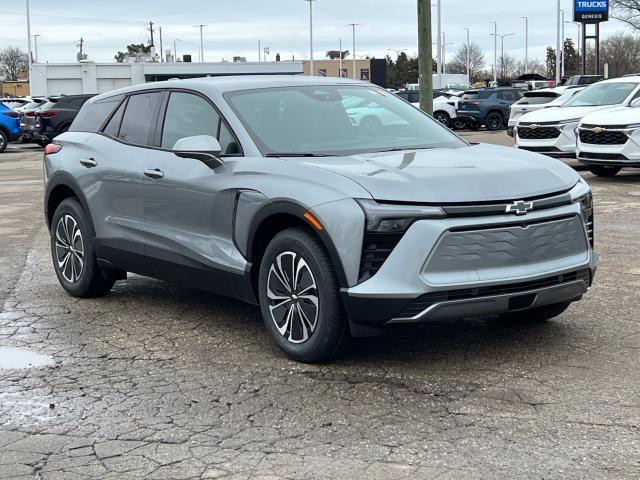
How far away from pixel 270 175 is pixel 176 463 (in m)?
2.03

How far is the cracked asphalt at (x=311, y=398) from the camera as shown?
396 cm

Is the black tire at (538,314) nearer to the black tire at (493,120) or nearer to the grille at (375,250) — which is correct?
the grille at (375,250)

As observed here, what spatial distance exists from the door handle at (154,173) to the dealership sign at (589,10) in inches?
1800

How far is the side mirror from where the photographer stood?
5695 millimetres

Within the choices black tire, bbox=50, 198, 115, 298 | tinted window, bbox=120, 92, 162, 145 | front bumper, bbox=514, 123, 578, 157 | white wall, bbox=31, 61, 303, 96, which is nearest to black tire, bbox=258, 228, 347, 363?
tinted window, bbox=120, 92, 162, 145

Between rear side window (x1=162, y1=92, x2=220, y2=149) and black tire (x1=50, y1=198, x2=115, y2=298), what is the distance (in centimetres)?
118

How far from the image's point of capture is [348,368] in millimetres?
5277

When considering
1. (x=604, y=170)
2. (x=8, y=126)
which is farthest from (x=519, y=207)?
(x=8, y=126)

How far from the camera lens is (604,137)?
592 inches

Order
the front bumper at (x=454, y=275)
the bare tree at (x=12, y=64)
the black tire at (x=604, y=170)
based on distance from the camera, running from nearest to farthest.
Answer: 1. the front bumper at (x=454, y=275)
2. the black tire at (x=604, y=170)
3. the bare tree at (x=12, y=64)

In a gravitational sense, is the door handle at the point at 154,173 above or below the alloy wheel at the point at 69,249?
above

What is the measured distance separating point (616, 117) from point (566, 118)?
77.2 inches

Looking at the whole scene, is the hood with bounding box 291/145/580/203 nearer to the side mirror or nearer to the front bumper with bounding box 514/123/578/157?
the side mirror

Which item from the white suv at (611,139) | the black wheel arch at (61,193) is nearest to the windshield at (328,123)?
the black wheel arch at (61,193)
